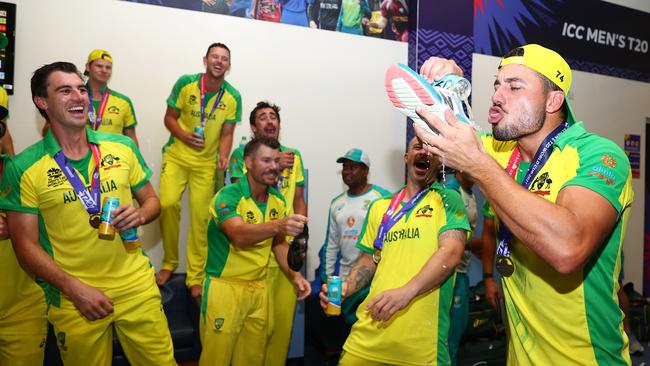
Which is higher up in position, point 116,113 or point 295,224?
point 116,113

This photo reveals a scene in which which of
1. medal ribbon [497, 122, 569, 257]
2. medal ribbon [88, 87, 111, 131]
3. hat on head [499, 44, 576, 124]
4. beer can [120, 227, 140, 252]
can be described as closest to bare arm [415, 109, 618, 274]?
medal ribbon [497, 122, 569, 257]

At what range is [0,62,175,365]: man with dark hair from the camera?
2.45m

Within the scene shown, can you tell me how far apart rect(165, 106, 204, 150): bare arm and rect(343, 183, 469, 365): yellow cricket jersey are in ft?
8.37

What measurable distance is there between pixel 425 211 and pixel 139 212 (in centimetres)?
151

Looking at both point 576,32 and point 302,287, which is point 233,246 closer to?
point 302,287

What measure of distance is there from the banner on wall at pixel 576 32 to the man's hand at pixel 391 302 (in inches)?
201

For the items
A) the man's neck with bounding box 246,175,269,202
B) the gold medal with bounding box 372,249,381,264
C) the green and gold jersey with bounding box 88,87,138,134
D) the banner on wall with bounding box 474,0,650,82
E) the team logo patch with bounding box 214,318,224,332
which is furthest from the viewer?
the banner on wall with bounding box 474,0,650,82

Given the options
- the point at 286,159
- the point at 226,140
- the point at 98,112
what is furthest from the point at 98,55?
the point at 286,159

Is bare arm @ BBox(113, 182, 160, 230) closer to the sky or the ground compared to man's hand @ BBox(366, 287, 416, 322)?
closer to the sky

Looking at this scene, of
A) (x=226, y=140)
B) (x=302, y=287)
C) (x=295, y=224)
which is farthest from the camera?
(x=226, y=140)

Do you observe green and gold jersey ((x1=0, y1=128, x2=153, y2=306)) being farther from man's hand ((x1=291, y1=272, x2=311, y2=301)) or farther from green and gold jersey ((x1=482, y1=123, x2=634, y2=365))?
green and gold jersey ((x1=482, y1=123, x2=634, y2=365))

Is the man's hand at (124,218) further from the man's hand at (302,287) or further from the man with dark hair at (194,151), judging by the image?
the man with dark hair at (194,151)

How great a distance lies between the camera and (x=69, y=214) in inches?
99.0

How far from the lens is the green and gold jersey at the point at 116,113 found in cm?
452
